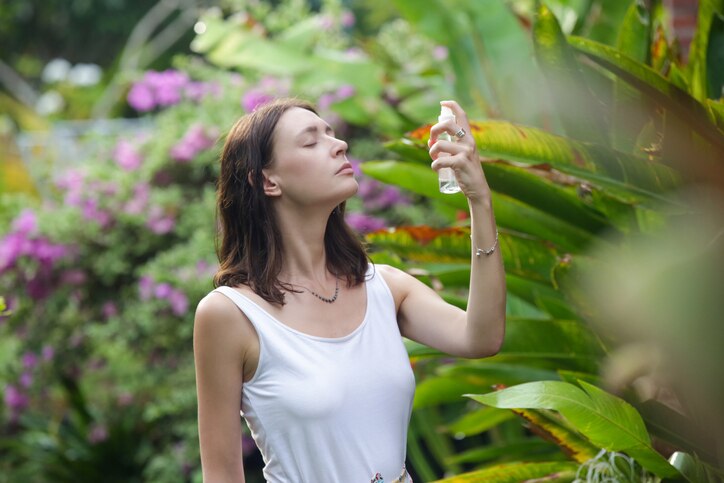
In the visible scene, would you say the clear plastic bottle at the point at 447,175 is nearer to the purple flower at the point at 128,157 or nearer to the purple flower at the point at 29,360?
the purple flower at the point at 128,157

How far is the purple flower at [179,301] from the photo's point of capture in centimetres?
542

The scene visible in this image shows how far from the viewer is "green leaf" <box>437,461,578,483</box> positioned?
2748 millimetres

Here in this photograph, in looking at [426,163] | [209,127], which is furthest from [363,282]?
[209,127]

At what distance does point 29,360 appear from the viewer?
6129 mm

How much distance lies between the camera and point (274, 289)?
2.32m

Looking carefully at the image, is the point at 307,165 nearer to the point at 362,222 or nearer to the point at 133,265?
the point at 362,222

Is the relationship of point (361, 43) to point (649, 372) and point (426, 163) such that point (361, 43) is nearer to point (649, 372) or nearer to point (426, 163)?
point (426, 163)

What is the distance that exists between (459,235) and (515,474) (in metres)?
0.71

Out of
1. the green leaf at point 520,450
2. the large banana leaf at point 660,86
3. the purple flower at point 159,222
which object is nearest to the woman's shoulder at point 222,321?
the large banana leaf at point 660,86

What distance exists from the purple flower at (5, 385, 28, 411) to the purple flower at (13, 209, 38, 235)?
0.95 m

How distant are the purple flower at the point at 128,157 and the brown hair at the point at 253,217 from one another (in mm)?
3859

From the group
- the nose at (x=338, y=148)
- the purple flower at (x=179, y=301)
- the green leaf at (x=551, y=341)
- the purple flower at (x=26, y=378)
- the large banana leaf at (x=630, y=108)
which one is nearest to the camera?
the nose at (x=338, y=148)

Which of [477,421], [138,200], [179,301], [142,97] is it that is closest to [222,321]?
[477,421]

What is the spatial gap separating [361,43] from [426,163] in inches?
124
